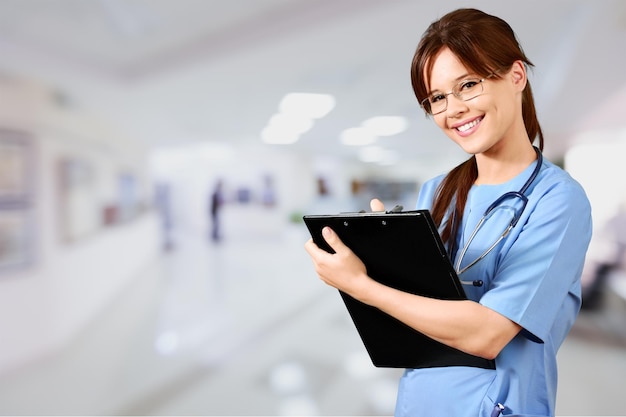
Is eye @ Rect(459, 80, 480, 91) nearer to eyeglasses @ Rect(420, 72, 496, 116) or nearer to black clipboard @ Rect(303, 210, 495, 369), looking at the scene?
eyeglasses @ Rect(420, 72, 496, 116)

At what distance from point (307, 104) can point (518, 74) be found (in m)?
2.16

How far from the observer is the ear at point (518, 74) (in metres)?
0.63

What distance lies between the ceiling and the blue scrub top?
2.73ft

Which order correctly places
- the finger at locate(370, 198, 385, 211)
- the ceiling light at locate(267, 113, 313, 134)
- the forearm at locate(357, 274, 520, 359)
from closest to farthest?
1. the forearm at locate(357, 274, 520, 359)
2. the finger at locate(370, 198, 385, 211)
3. the ceiling light at locate(267, 113, 313, 134)

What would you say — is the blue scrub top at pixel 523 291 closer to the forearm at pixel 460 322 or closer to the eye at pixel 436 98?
the forearm at pixel 460 322

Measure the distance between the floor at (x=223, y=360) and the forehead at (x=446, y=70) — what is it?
68.8 inches

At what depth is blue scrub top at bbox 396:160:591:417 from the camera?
0.57 m

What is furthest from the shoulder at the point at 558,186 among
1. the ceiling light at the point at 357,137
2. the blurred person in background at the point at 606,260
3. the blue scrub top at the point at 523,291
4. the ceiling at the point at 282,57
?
the ceiling light at the point at 357,137

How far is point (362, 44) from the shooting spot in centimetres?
225

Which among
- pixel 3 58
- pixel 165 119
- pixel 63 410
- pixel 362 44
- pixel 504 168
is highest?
pixel 362 44

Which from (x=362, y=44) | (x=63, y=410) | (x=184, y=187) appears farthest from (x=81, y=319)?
(x=362, y=44)

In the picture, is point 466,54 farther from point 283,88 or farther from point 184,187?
point 184,187

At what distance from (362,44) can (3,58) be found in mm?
1960

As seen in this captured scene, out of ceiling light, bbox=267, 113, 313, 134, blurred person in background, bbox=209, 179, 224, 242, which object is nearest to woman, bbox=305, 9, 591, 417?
ceiling light, bbox=267, 113, 313, 134
